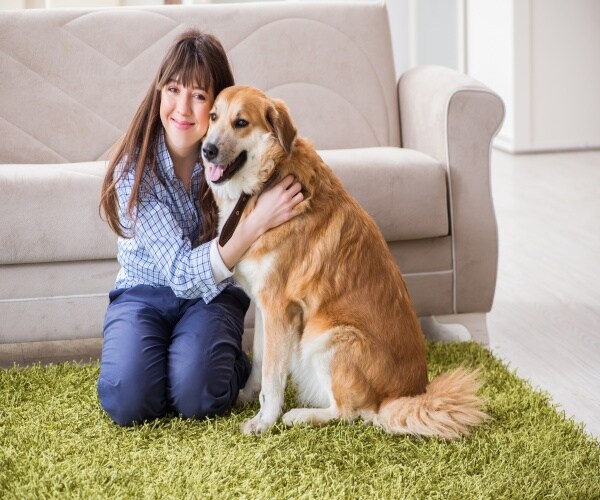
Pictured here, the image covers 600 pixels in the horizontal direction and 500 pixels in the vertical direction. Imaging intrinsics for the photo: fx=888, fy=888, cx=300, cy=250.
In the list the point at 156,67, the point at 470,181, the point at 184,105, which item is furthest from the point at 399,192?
the point at 156,67

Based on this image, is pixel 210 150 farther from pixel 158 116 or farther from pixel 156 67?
pixel 156 67

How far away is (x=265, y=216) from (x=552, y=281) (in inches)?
67.8

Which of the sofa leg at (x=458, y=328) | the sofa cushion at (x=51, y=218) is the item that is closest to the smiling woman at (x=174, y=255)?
the sofa cushion at (x=51, y=218)

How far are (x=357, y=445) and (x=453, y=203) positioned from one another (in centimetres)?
102

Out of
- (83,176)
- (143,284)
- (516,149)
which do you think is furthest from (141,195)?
(516,149)

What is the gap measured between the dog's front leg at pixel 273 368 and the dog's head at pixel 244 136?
13.3 inches

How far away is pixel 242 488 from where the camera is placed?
176 centimetres

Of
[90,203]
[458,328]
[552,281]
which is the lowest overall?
[552,281]

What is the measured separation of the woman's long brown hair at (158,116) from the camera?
210 centimetres

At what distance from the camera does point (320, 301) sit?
2023mm

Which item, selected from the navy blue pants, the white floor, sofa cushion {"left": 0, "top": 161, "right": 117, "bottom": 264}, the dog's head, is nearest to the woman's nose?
the dog's head

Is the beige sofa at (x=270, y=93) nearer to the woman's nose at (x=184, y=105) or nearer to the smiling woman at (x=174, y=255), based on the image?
the smiling woman at (x=174, y=255)

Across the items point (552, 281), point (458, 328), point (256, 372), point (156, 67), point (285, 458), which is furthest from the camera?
point (552, 281)

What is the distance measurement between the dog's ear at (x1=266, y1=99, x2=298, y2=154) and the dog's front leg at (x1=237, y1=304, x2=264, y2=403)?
18.5 inches
